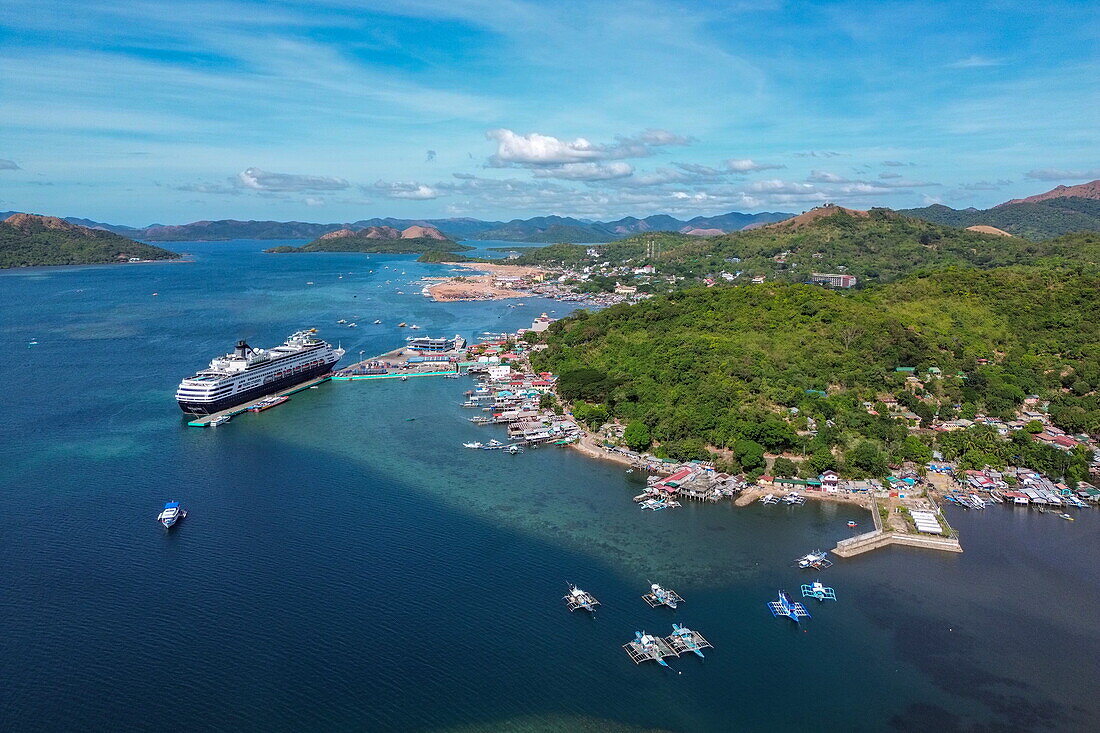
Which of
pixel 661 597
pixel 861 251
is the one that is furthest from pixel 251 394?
pixel 861 251

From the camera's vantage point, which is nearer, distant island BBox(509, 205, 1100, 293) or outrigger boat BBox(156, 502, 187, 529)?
outrigger boat BBox(156, 502, 187, 529)

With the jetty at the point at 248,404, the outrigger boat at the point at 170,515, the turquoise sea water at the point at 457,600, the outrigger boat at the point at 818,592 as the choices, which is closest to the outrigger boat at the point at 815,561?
the turquoise sea water at the point at 457,600

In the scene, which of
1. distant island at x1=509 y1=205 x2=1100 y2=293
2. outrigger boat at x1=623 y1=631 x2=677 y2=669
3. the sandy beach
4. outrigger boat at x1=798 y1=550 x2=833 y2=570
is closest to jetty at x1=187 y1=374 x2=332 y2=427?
outrigger boat at x1=623 y1=631 x2=677 y2=669

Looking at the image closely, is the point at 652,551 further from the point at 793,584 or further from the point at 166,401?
the point at 166,401

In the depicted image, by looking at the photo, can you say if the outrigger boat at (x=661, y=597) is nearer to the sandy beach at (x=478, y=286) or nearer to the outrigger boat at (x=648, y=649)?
the outrigger boat at (x=648, y=649)

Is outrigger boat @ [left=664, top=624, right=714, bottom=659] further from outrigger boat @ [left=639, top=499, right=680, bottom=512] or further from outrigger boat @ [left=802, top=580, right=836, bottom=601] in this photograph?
outrigger boat @ [left=639, top=499, right=680, bottom=512]

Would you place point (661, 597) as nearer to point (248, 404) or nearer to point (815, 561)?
point (815, 561)

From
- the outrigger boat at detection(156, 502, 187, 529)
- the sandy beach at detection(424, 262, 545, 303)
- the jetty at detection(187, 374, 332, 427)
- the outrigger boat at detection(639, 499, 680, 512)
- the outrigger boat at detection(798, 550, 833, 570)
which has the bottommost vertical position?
the outrigger boat at detection(798, 550, 833, 570)
